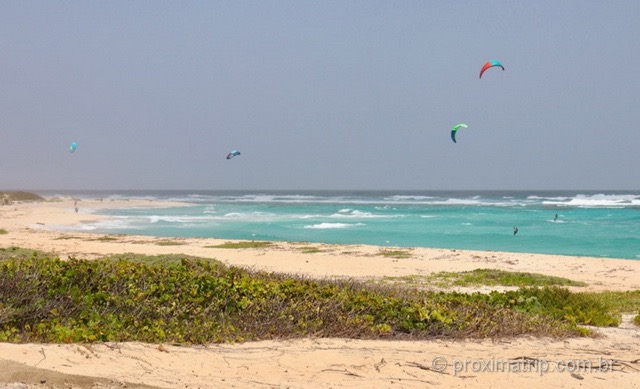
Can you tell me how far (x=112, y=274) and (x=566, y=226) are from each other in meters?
39.4

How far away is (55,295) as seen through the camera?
6270mm

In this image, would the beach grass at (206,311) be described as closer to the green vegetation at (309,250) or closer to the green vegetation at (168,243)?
the green vegetation at (309,250)

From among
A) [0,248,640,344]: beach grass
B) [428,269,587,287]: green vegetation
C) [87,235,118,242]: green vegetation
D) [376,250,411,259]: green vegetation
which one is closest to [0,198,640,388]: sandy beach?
[0,248,640,344]: beach grass

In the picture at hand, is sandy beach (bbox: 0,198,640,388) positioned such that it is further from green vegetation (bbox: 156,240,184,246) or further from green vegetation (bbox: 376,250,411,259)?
green vegetation (bbox: 156,240,184,246)

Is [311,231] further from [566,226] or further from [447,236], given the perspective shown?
[566,226]

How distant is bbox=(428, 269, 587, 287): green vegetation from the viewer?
14.2 meters

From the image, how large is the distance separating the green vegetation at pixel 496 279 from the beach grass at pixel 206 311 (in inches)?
251

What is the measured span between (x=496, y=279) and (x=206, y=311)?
1018 cm

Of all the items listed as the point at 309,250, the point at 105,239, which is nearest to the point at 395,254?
the point at 309,250

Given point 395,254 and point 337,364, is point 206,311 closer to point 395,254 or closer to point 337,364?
point 337,364

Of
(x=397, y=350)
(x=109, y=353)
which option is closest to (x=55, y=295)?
(x=109, y=353)

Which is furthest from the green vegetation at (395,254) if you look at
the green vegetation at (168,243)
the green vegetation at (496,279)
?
the green vegetation at (168,243)

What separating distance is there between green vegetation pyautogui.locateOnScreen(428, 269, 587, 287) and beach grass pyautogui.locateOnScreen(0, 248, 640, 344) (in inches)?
251

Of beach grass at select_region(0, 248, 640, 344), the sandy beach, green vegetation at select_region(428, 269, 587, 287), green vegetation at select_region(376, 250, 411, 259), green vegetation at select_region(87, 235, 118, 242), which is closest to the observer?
the sandy beach
